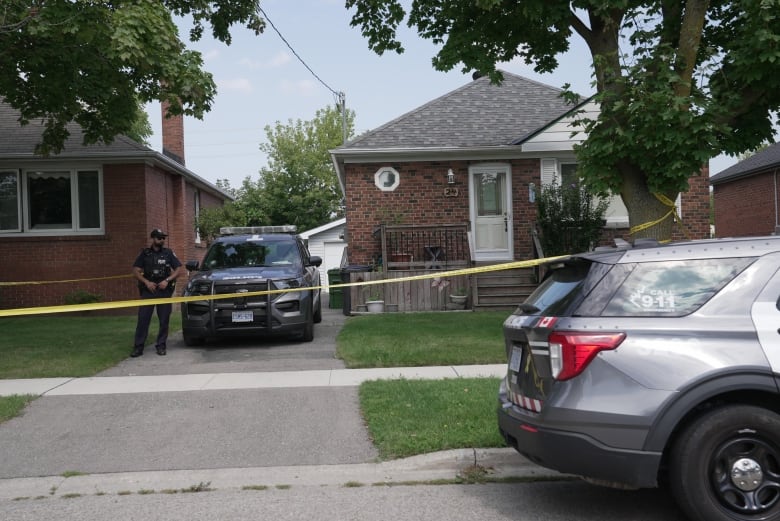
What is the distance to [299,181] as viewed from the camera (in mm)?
46156

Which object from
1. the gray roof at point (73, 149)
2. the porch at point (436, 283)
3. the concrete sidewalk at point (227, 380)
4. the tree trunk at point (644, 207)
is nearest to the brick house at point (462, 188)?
the porch at point (436, 283)

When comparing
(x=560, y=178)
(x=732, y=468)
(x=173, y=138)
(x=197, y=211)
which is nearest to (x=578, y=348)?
(x=732, y=468)

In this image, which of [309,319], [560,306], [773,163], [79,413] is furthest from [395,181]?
[773,163]

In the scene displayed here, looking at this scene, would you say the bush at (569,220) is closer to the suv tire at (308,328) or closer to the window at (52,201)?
the suv tire at (308,328)

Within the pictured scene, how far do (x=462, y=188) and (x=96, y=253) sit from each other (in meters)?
8.89

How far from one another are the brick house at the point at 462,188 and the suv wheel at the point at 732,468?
11968mm

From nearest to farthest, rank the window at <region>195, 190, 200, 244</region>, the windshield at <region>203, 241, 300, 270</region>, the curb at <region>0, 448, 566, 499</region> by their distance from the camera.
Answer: the curb at <region>0, 448, 566, 499</region> → the windshield at <region>203, 241, 300, 270</region> → the window at <region>195, 190, 200, 244</region>

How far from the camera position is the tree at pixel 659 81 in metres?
8.66

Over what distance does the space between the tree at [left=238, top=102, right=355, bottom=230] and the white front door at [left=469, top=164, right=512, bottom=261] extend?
78.6 feet

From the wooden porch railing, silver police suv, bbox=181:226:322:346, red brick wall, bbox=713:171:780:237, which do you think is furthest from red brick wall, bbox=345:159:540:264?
red brick wall, bbox=713:171:780:237

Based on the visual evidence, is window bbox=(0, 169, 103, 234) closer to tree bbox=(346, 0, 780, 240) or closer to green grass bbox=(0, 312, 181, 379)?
green grass bbox=(0, 312, 181, 379)

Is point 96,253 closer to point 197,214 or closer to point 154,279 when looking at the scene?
point 197,214

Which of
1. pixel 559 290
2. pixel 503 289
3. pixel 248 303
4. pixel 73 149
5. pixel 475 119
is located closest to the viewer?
pixel 559 290

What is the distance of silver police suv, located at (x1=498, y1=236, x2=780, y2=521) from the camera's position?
3.80 m
